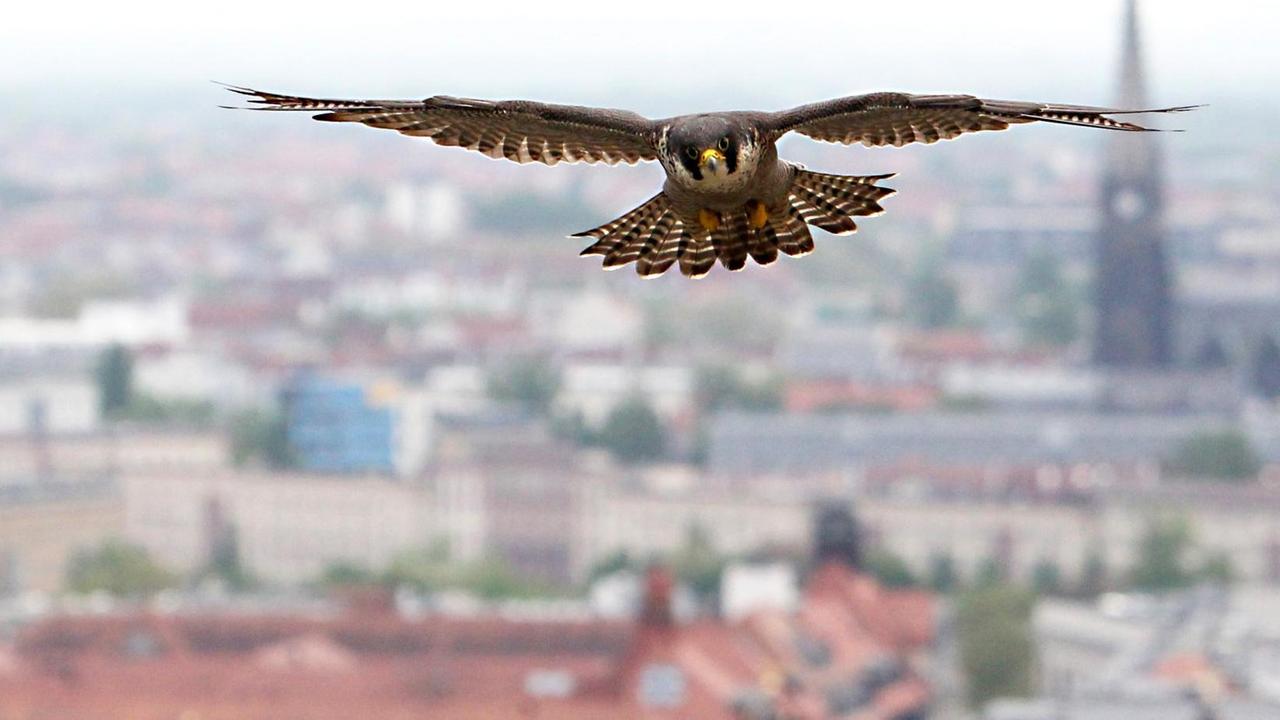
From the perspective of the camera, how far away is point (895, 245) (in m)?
122

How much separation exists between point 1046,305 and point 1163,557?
144 ft

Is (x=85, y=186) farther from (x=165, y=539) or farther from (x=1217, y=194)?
(x=165, y=539)

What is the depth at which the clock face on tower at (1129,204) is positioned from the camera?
262ft

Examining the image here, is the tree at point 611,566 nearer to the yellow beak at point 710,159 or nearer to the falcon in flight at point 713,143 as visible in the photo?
the falcon in flight at point 713,143

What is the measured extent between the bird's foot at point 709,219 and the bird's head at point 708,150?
0.52 ft

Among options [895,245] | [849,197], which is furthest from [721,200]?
[895,245]

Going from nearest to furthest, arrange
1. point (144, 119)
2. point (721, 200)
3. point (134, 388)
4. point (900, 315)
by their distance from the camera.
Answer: point (721, 200) < point (134, 388) < point (900, 315) < point (144, 119)

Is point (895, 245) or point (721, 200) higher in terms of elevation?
point (721, 200)

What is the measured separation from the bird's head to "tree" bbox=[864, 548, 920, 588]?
145 feet

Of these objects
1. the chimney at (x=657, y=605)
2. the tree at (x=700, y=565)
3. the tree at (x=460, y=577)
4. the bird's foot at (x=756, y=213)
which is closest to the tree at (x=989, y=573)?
the tree at (x=700, y=565)

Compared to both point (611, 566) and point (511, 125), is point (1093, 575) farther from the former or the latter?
point (511, 125)

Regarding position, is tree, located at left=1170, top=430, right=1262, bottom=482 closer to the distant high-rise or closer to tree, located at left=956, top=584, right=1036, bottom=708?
the distant high-rise

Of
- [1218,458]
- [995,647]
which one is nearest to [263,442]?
[1218,458]

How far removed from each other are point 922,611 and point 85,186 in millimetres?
102776
